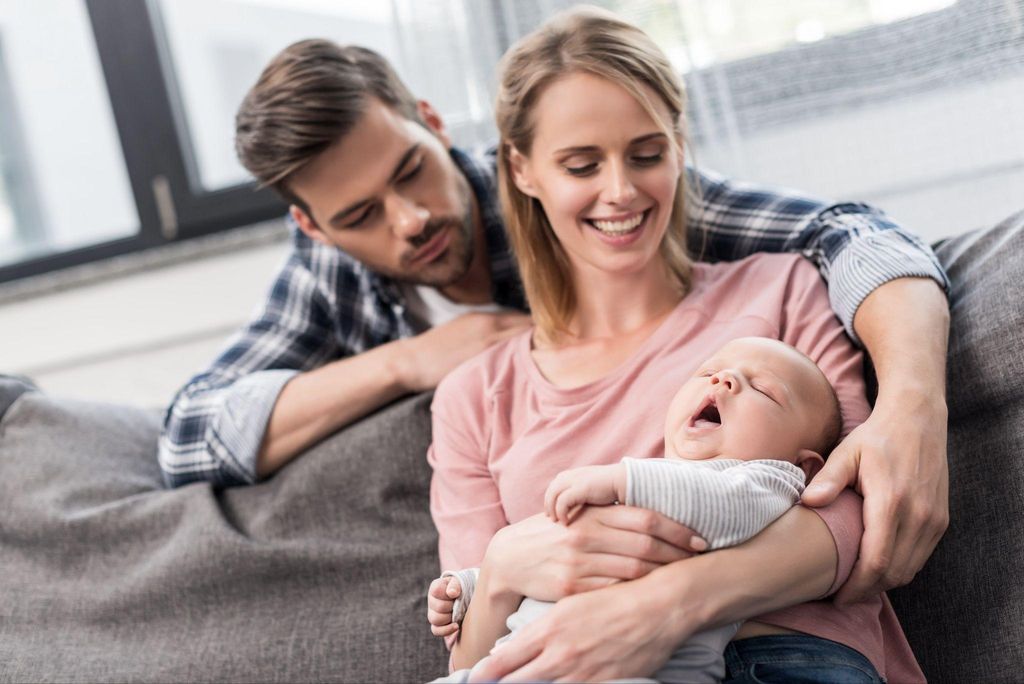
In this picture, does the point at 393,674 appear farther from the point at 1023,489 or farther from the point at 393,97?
the point at 393,97

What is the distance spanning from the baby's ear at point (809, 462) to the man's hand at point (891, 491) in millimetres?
20

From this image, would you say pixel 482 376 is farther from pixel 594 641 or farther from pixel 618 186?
pixel 594 641

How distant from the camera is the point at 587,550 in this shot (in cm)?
118

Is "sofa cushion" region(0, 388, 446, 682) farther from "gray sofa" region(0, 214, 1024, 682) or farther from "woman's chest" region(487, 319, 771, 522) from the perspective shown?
"woman's chest" region(487, 319, 771, 522)

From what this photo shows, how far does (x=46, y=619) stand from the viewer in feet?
5.62

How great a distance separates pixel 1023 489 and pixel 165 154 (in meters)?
2.41

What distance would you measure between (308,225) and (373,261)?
163 millimetres

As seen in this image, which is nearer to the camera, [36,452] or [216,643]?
[216,643]

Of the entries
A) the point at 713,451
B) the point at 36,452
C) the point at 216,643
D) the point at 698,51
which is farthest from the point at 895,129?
the point at 36,452

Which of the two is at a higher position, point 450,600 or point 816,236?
point 816,236

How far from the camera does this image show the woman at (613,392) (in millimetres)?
1143

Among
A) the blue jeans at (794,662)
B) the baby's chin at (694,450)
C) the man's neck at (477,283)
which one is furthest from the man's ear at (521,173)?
the blue jeans at (794,662)

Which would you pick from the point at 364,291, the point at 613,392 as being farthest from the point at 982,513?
the point at 364,291

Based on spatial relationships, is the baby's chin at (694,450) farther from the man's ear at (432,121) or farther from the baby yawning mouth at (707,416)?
the man's ear at (432,121)
